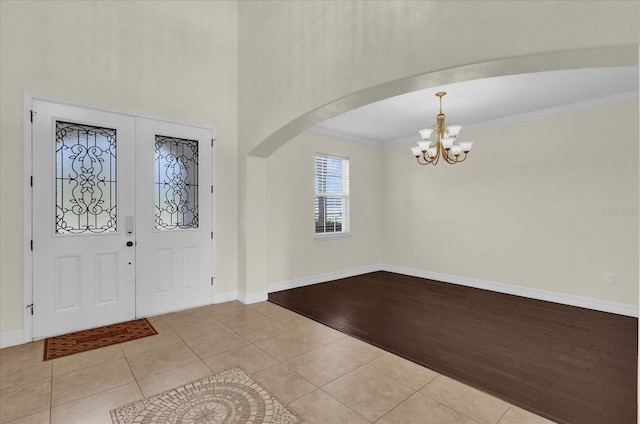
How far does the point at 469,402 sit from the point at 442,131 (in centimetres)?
318

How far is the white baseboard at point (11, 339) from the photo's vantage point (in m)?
3.03

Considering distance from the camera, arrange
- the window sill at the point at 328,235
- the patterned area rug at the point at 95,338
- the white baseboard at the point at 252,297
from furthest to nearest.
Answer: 1. the window sill at the point at 328,235
2. the white baseboard at the point at 252,297
3. the patterned area rug at the point at 95,338

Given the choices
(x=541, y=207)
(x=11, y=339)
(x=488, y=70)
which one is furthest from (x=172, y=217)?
(x=541, y=207)

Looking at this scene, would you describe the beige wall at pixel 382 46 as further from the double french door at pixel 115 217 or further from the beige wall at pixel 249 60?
the double french door at pixel 115 217

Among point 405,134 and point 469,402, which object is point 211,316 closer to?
point 469,402

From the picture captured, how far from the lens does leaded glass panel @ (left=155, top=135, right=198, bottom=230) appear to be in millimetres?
3924

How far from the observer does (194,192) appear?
418 centimetres

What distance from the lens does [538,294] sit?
4.81 m

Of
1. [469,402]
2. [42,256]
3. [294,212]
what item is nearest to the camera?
[469,402]

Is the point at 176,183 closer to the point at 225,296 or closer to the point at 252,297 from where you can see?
the point at 225,296

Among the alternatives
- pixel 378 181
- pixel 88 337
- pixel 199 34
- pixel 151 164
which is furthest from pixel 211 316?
pixel 378 181

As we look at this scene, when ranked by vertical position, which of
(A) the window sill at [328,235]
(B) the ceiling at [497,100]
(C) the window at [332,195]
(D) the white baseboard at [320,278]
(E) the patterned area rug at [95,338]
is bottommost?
(E) the patterned area rug at [95,338]

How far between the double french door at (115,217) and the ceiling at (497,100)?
100 inches

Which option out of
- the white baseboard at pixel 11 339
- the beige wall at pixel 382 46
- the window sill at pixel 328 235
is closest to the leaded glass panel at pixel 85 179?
the white baseboard at pixel 11 339
